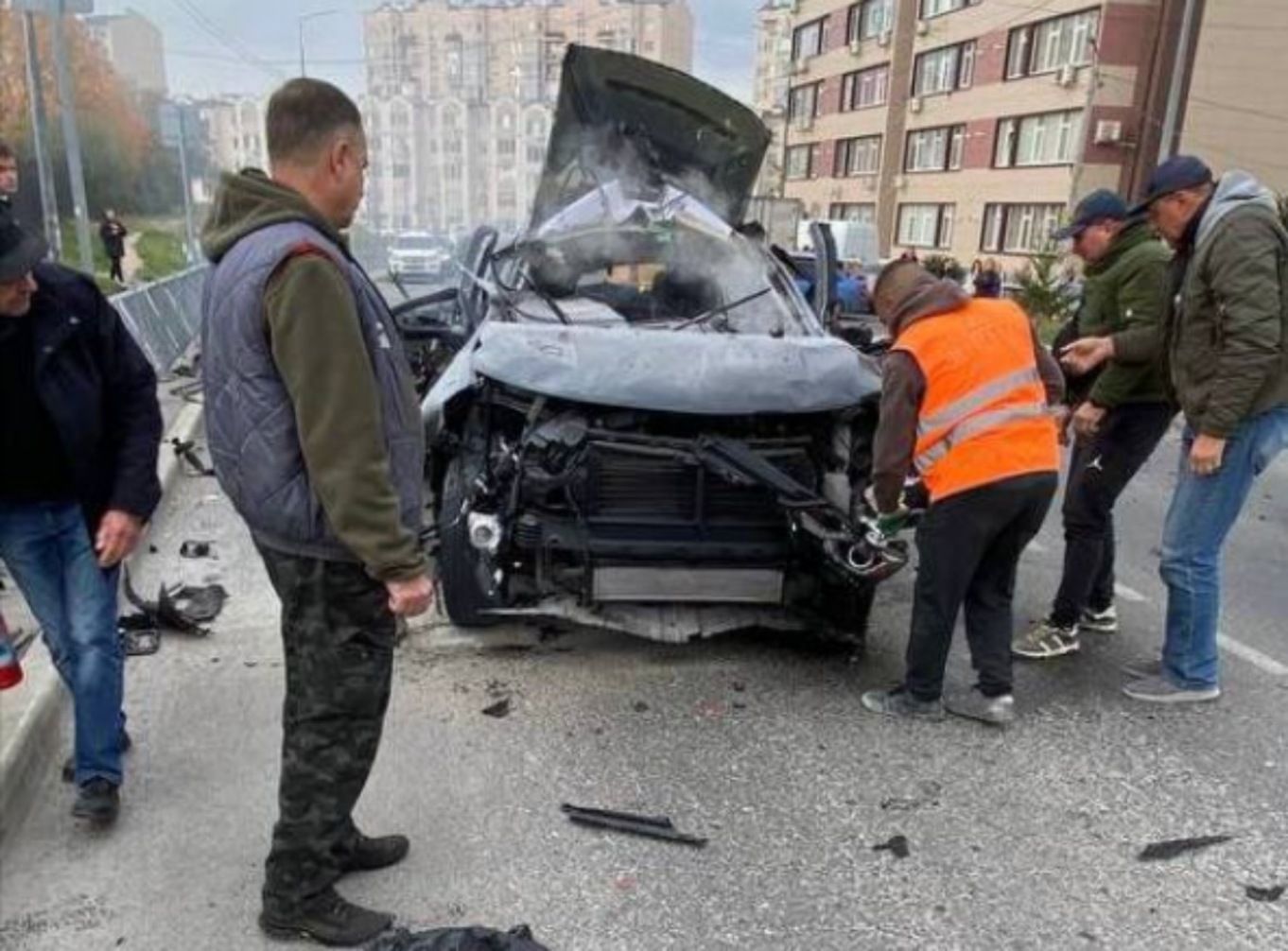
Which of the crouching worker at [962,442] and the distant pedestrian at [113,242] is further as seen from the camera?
the distant pedestrian at [113,242]

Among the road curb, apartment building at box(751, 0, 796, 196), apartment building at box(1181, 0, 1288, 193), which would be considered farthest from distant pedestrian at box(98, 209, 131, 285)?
apartment building at box(751, 0, 796, 196)

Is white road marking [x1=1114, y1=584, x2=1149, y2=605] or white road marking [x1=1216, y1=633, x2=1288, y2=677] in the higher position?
white road marking [x1=1216, y1=633, x2=1288, y2=677]

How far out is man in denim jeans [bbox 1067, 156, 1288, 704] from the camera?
354 cm

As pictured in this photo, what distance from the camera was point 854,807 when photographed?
331 centimetres

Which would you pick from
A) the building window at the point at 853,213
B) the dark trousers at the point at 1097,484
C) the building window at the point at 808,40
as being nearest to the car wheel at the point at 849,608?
the dark trousers at the point at 1097,484

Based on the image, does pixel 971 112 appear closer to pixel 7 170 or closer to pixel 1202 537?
pixel 1202 537

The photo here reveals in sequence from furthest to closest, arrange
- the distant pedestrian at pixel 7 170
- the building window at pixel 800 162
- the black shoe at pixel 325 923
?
the building window at pixel 800 162, the distant pedestrian at pixel 7 170, the black shoe at pixel 325 923

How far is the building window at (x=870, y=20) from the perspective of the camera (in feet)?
141

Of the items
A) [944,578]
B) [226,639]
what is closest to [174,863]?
[226,639]

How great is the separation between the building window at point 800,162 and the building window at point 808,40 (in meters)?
4.28

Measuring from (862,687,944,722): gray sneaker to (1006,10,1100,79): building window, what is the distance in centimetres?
3165

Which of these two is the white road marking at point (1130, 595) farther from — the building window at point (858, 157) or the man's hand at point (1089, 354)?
the building window at point (858, 157)

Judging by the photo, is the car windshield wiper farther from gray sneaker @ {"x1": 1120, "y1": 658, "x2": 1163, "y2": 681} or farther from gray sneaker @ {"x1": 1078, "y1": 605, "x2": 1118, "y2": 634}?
gray sneaker @ {"x1": 1120, "y1": 658, "x2": 1163, "y2": 681}

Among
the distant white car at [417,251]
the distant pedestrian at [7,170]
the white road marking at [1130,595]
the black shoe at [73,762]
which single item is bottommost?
the distant white car at [417,251]
